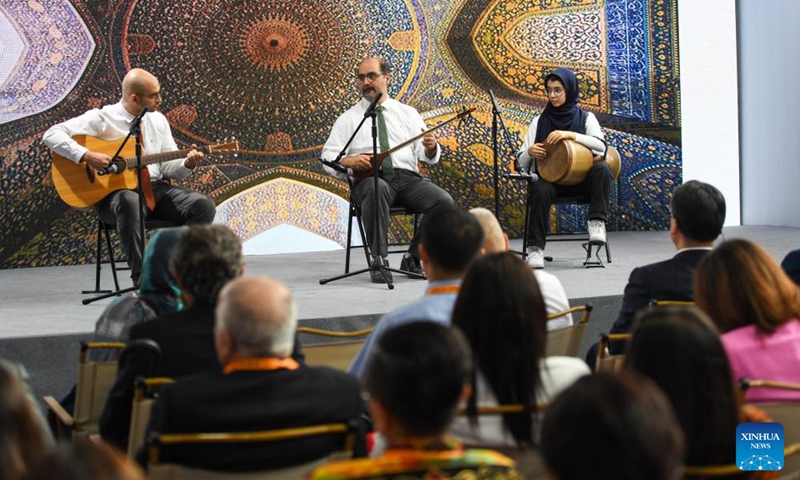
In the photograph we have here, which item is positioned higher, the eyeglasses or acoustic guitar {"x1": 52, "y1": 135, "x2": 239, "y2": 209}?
the eyeglasses

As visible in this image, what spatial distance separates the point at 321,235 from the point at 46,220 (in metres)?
1.78

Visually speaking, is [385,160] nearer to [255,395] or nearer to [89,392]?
[89,392]

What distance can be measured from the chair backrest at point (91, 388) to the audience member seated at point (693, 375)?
4.46ft

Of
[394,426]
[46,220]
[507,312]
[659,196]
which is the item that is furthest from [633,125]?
[394,426]

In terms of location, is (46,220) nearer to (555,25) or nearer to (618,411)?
(555,25)

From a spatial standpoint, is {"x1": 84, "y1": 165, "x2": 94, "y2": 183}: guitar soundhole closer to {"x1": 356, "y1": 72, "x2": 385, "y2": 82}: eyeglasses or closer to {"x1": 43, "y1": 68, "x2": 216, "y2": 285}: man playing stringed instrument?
{"x1": 43, "y1": 68, "x2": 216, "y2": 285}: man playing stringed instrument

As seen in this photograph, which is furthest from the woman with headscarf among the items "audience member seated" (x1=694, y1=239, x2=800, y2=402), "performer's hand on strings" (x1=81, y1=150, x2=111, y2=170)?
"audience member seated" (x1=694, y1=239, x2=800, y2=402)

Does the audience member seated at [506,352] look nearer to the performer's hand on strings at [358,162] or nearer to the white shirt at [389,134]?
the performer's hand on strings at [358,162]

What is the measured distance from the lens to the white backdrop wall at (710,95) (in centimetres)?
763

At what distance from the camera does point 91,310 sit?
4410mm

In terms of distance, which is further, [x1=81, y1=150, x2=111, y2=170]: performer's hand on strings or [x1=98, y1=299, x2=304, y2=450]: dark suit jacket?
[x1=81, y1=150, x2=111, y2=170]: performer's hand on strings

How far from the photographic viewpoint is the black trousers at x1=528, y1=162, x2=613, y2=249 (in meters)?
5.66

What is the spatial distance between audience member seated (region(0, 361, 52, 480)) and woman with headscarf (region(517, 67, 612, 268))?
4398 millimetres

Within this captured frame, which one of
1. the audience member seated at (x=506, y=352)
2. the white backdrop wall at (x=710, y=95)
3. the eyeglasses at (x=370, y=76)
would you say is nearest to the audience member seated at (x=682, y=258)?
the audience member seated at (x=506, y=352)
